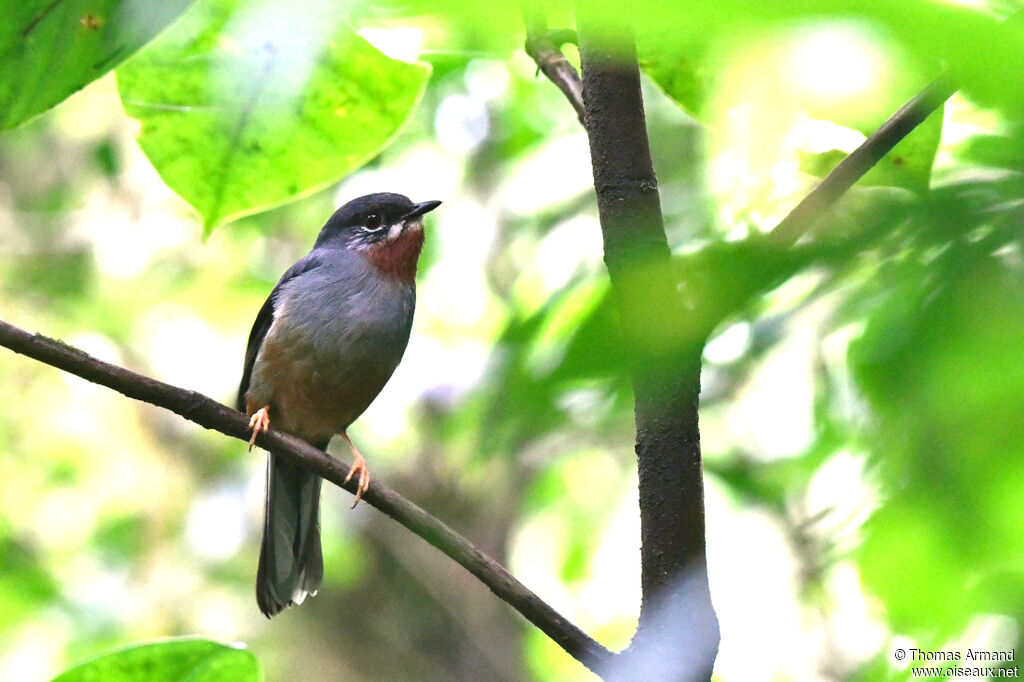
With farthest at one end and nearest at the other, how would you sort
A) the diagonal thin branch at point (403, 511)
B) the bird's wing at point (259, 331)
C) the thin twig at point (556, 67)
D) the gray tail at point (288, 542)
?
the bird's wing at point (259, 331) → the gray tail at point (288, 542) → the thin twig at point (556, 67) → the diagonal thin branch at point (403, 511)

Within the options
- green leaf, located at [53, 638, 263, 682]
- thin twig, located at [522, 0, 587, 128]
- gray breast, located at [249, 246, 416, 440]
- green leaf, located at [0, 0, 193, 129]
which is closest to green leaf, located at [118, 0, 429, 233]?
thin twig, located at [522, 0, 587, 128]

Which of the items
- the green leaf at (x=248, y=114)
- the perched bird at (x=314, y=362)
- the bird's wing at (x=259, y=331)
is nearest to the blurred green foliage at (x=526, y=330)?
the green leaf at (x=248, y=114)

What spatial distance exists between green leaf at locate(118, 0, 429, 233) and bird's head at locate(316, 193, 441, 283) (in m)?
2.65

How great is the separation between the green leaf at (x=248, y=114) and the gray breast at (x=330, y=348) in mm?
2363

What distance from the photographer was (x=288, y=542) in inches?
187

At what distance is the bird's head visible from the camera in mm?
4988

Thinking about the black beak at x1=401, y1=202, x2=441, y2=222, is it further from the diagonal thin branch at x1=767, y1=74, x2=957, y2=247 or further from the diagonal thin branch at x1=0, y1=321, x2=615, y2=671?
the diagonal thin branch at x1=767, y1=74, x2=957, y2=247

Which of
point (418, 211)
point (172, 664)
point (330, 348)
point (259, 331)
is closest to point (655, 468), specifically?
point (172, 664)

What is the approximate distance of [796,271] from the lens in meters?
0.54

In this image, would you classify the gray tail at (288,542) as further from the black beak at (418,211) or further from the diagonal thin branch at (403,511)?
the diagonal thin branch at (403,511)

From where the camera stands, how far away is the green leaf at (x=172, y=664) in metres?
1.55

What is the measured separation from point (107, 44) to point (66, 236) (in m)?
8.82

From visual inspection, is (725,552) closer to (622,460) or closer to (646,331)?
(622,460)

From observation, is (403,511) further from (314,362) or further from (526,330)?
(314,362)
